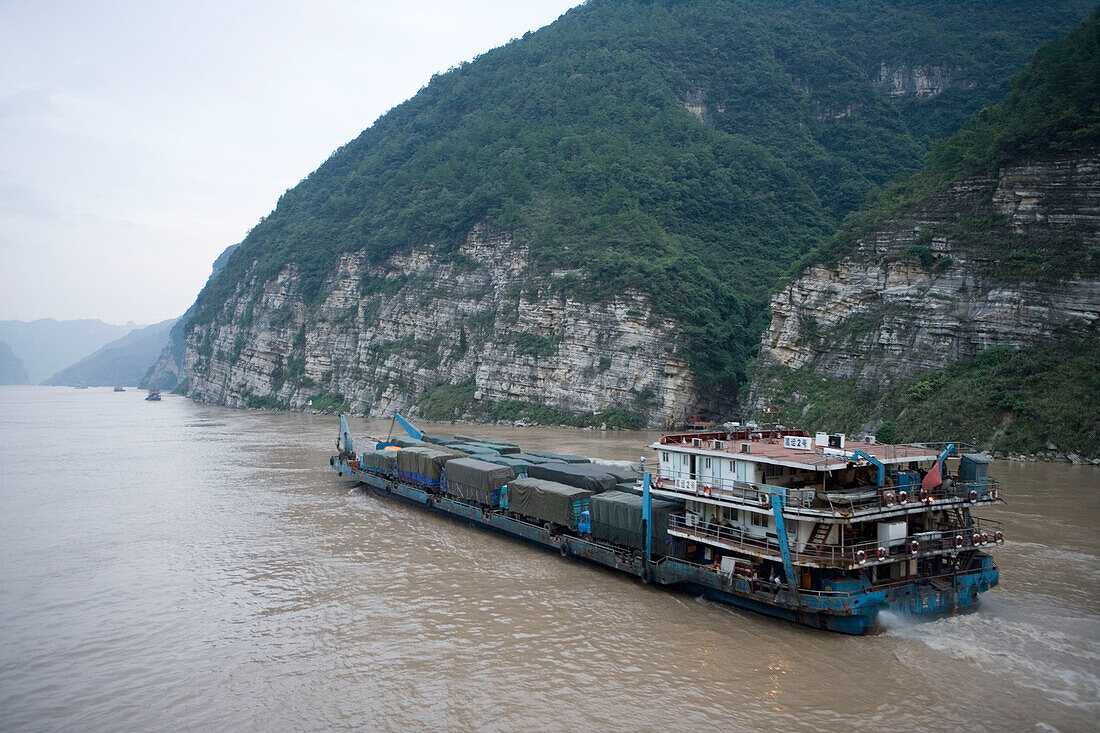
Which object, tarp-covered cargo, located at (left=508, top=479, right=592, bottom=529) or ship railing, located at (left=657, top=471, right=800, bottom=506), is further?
tarp-covered cargo, located at (left=508, top=479, right=592, bottom=529)

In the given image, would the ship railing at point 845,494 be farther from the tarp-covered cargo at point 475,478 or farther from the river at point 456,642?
the tarp-covered cargo at point 475,478

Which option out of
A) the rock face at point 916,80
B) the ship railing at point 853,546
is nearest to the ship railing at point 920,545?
the ship railing at point 853,546

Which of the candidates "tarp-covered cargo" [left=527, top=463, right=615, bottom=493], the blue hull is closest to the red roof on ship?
the blue hull

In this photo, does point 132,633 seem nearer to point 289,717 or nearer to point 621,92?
point 289,717

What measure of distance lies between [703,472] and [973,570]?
6.67m

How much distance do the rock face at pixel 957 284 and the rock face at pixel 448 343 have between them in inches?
489

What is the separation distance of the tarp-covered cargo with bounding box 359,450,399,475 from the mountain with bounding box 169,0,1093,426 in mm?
30004

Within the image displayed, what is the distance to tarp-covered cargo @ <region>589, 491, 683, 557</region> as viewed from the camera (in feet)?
61.1

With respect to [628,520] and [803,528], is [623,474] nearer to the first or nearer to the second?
[628,520]

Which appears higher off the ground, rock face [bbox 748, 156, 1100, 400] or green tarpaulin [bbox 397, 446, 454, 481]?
rock face [bbox 748, 156, 1100, 400]

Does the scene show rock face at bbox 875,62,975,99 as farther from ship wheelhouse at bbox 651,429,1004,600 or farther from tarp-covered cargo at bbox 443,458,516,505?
tarp-covered cargo at bbox 443,458,516,505

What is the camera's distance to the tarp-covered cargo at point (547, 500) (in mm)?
21516

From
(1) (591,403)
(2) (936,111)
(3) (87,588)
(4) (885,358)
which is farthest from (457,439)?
(2) (936,111)

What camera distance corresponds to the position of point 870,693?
42.3ft
